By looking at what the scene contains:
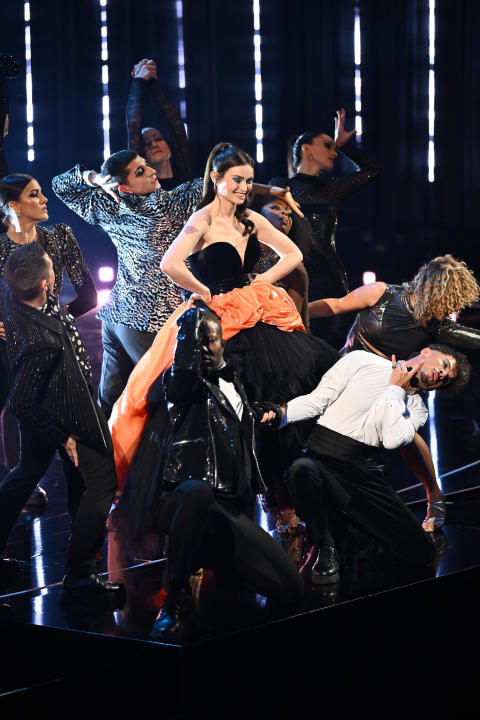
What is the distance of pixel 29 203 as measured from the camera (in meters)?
4.03

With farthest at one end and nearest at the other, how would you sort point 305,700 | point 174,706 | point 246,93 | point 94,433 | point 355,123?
point 355,123
point 246,93
point 94,433
point 305,700
point 174,706

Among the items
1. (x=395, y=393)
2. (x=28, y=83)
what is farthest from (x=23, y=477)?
(x=28, y=83)

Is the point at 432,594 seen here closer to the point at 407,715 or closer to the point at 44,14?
the point at 407,715

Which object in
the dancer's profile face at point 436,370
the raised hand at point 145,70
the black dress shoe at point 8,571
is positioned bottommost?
the black dress shoe at point 8,571

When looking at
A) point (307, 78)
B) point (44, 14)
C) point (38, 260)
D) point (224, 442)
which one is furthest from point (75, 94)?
point (224, 442)

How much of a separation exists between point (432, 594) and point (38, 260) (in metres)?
1.85

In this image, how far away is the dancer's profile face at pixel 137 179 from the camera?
4.54 meters

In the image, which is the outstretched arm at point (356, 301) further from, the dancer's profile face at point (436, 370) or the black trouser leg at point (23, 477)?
the black trouser leg at point (23, 477)

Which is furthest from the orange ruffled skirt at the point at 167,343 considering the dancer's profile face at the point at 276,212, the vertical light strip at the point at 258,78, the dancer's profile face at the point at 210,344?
the vertical light strip at the point at 258,78

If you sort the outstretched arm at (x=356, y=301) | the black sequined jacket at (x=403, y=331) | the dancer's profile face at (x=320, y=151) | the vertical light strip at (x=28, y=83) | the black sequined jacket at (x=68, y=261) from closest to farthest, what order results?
the black sequined jacket at (x=68, y=261) < the black sequined jacket at (x=403, y=331) < the outstretched arm at (x=356, y=301) < the dancer's profile face at (x=320, y=151) < the vertical light strip at (x=28, y=83)

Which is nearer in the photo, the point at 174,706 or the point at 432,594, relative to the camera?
the point at 174,706

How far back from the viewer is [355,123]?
7746mm

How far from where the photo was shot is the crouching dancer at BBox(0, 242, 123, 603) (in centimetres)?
342

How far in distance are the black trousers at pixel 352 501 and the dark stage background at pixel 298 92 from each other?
11.4 ft
